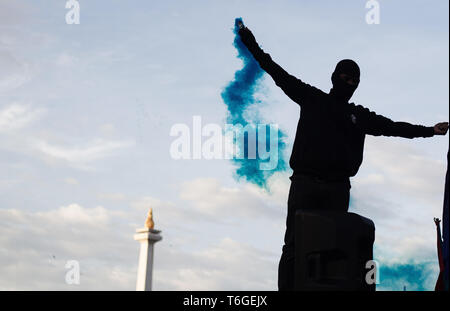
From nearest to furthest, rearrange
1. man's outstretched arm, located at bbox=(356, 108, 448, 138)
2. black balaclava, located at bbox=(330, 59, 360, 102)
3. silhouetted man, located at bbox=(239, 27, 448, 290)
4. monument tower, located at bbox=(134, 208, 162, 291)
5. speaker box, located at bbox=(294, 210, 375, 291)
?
speaker box, located at bbox=(294, 210, 375, 291)
silhouetted man, located at bbox=(239, 27, 448, 290)
black balaclava, located at bbox=(330, 59, 360, 102)
man's outstretched arm, located at bbox=(356, 108, 448, 138)
monument tower, located at bbox=(134, 208, 162, 291)

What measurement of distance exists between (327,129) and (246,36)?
1433 mm

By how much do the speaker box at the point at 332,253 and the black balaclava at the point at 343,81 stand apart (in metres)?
1.65

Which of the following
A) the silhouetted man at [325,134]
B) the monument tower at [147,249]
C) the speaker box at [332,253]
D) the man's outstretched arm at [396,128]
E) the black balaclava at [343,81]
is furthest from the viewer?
the monument tower at [147,249]

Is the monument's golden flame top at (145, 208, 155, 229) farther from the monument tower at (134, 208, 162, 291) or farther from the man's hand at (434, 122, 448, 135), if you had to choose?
the man's hand at (434, 122, 448, 135)

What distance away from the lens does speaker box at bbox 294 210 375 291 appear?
700cm

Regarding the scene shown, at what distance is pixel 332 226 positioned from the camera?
7.04m

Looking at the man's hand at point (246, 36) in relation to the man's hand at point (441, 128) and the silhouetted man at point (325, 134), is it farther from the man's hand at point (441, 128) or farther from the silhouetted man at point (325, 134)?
the man's hand at point (441, 128)

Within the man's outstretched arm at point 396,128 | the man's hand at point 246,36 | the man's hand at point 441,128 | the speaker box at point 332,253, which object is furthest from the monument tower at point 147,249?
the speaker box at point 332,253

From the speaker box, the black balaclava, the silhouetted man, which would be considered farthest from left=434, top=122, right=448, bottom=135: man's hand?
the speaker box

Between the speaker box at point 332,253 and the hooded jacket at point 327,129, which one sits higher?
the hooded jacket at point 327,129

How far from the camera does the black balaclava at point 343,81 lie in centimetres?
793

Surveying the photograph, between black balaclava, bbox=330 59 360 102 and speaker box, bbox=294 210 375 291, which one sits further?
black balaclava, bbox=330 59 360 102

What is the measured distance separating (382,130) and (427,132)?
0.56 metres
